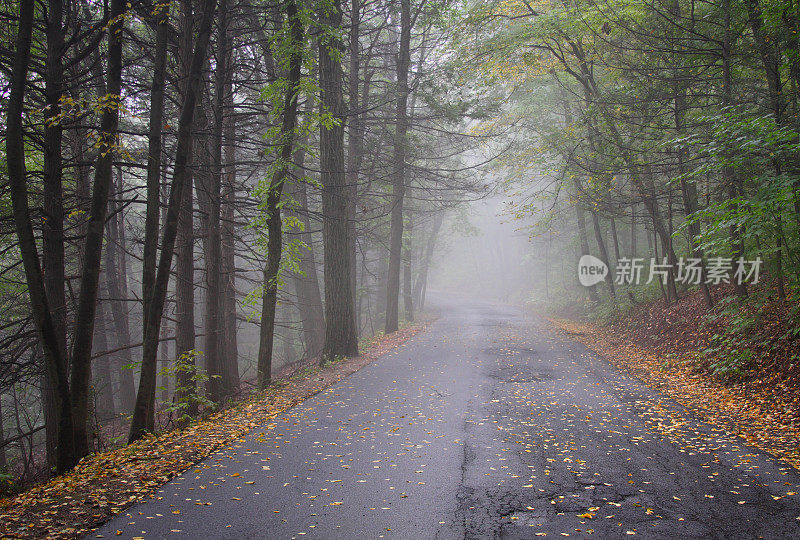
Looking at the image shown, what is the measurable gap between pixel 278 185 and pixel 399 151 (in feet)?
23.3

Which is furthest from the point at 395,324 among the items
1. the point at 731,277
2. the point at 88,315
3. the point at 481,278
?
the point at 481,278

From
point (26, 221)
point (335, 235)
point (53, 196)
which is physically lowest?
point (26, 221)

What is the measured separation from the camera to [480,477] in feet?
14.3

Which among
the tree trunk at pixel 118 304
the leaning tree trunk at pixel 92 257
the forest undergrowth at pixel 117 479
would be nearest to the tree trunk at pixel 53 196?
the leaning tree trunk at pixel 92 257

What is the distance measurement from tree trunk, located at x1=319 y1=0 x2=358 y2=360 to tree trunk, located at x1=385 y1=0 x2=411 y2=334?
2.59 metres

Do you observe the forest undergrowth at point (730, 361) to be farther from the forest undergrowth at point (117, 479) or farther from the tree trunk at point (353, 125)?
the tree trunk at point (353, 125)

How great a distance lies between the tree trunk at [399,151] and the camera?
14984 millimetres

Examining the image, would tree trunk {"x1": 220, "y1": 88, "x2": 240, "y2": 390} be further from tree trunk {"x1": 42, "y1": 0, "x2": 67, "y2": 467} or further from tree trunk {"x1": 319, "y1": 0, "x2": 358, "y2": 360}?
tree trunk {"x1": 42, "y1": 0, "x2": 67, "y2": 467}

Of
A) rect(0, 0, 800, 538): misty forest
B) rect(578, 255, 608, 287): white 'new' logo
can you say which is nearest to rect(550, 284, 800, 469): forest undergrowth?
rect(0, 0, 800, 538): misty forest

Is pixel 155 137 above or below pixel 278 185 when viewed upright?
above

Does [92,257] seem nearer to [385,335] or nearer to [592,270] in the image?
[385,335]

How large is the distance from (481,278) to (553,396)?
2226 inches

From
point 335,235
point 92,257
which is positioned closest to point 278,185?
point 335,235

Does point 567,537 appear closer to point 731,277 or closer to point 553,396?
point 553,396
